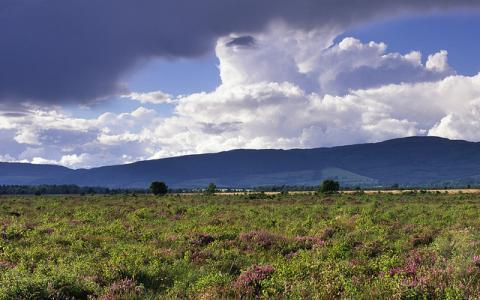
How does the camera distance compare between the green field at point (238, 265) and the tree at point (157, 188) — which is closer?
the green field at point (238, 265)

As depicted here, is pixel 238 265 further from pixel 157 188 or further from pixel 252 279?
pixel 157 188

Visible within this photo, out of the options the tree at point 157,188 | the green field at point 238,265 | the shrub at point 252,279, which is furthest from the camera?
the tree at point 157,188

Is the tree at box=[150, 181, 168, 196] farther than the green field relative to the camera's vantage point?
Yes

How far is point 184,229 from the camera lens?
22547 millimetres

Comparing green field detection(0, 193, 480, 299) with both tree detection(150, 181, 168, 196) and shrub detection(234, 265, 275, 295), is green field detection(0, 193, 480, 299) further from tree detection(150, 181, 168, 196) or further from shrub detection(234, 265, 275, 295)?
tree detection(150, 181, 168, 196)

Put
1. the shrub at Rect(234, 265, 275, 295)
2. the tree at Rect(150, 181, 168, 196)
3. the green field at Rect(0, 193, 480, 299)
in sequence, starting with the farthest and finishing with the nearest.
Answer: the tree at Rect(150, 181, 168, 196) < the shrub at Rect(234, 265, 275, 295) < the green field at Rect(0, 193, 480, 299)

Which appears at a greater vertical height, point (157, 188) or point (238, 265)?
point (238, 265)

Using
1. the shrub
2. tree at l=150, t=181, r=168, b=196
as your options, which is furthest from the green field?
tree at l=150, t=181, r=168, b=196

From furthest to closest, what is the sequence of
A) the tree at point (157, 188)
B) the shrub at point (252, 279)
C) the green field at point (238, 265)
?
the tree at point (157, 188)
the shrub at point (252, 279)
the green field at point (238, 265)

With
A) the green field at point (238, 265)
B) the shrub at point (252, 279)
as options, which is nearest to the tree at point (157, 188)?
the green field at point (238, 265)

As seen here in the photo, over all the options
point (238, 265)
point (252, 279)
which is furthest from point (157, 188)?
point (252, 279)

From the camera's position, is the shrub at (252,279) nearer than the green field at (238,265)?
No

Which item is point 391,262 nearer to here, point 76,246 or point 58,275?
point 58,275

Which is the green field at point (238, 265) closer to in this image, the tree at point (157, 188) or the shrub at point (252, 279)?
the shrub at point (252, 279)
